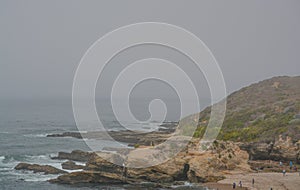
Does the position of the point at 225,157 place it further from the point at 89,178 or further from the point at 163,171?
the point at 89,178

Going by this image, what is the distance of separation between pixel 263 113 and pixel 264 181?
30495 millimetres

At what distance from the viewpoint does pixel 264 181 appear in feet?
123

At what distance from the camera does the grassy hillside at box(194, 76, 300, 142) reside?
53500 mm

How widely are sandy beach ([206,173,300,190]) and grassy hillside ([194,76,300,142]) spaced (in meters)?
9.63

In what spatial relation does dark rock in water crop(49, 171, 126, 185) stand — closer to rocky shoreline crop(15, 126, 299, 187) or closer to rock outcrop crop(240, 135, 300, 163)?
rocky shoreline crop(15, 126, 299, 187)

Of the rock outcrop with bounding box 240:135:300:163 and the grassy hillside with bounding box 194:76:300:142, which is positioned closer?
the rock outcrop with bounding box 240:135:300:163

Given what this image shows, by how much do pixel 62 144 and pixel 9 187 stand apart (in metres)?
32.1

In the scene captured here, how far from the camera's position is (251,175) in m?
40.3

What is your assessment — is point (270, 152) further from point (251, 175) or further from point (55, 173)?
point (55, 173)

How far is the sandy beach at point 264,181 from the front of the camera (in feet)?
118

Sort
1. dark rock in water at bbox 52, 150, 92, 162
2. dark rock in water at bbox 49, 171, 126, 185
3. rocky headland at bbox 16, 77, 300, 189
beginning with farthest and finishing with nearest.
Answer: dark rock in water at bbox 52, 150, 92, 162, dark rock in water at bbox 49, 171, 126, 185, rocky headland at bbox 16, 77, 300, 189

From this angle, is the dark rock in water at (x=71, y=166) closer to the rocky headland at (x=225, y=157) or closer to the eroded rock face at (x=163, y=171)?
the rocky headland at (x=225, y=157)

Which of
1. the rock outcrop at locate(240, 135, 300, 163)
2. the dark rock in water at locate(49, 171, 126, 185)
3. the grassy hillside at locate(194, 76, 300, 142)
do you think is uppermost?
the grassy hillside at locate(194, 76, 300, 142)

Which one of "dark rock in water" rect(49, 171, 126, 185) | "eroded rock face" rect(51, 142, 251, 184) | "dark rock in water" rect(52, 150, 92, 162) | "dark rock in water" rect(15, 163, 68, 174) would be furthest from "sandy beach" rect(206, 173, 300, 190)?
"dark rock in water" rect(52, 150, 92, 162)
